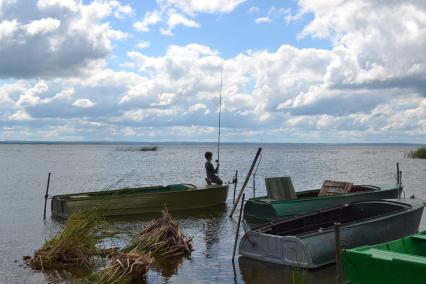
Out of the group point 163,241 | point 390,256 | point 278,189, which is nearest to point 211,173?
point 278,189

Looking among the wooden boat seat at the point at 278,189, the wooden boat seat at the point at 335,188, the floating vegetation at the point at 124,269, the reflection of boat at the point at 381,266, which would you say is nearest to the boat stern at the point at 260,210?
the wooden boat seat at the point at 278,189

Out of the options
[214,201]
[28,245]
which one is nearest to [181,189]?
[214,201]

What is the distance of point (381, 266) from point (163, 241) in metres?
5.25

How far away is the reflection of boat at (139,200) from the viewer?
16.0m

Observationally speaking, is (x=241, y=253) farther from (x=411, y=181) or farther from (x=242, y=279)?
(x=411, y=181)

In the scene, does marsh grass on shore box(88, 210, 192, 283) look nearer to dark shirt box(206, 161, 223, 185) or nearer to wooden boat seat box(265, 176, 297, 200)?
wooden boat seat box(265, 176, 297, 200)

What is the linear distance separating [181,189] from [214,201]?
146cm

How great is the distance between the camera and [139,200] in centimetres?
1725

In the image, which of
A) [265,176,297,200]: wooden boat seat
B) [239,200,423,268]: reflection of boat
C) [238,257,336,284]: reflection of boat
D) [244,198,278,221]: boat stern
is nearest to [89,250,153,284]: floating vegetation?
[238,257,336,284]: reflection of boat

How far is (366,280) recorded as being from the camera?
24.6 ft

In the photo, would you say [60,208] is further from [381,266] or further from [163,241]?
[381,266]

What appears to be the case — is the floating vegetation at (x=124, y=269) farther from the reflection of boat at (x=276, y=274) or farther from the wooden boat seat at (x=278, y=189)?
the wooden boat seat at (x=278, y=189)

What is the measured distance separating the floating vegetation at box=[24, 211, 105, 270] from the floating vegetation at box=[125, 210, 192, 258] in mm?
961

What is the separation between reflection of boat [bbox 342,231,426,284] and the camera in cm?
706
